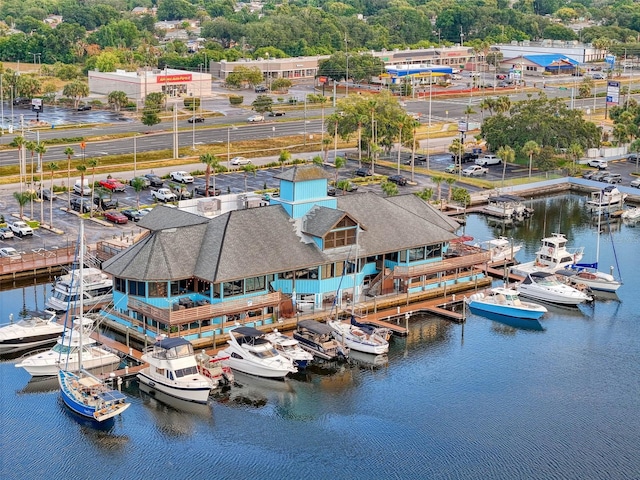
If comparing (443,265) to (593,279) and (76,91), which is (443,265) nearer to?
(593,279)

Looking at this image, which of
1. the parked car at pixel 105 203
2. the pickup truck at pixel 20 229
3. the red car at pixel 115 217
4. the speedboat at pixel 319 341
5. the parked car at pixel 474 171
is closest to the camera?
the speedboat at pixel 319 341

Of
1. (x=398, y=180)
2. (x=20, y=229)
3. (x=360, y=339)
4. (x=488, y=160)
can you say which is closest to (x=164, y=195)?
(x=20, y=229)

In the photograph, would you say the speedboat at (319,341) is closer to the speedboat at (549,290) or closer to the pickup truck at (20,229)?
the speedboat at (549,290)

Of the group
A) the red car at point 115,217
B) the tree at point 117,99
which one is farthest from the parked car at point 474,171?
the tree at point 117,99

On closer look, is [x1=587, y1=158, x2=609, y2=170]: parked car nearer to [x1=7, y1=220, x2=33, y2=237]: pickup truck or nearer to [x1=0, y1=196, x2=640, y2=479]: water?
[x1=0, y1=196, x2=640, y2=479]: water

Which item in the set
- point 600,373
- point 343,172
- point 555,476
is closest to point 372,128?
point 343,172

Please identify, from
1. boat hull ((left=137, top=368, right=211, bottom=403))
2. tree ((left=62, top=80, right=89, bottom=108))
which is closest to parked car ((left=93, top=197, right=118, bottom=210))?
boat hull ((left=137, top=368, right=211, bottom=403))
